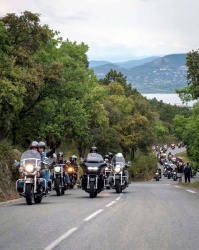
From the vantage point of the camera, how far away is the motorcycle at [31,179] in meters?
15.4

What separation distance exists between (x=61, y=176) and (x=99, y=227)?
1093cm

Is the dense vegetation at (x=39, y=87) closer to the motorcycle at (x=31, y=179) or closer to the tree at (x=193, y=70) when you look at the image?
the motorcycle at (x=31, y=179)

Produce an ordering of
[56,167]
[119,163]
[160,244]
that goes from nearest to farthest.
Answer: [160,244] < [56,167] < [119,163]

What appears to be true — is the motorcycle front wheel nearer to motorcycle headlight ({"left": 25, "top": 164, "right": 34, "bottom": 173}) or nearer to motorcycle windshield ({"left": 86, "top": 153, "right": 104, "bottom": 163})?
motorcycle windshield ({"left": 86, "top": 153, "right": 104, "bottom": 163})

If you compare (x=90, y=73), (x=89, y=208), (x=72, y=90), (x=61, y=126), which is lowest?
(x=89, y=208)

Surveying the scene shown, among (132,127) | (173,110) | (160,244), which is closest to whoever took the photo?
(160,244)

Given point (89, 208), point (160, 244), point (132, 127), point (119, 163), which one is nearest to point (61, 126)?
point (119, 163)

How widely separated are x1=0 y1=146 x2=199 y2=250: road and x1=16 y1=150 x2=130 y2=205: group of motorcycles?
0.89 meters

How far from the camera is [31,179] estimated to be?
15406 millimetres

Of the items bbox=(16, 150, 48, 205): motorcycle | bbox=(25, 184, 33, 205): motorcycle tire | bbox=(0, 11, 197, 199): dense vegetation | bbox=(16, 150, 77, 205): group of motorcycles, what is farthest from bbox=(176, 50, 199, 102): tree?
bbox=(25, 184, 33, 205): motorcycle tire

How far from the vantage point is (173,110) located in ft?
635

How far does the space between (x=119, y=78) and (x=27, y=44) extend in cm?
9804

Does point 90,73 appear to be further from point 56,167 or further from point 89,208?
point 89,208

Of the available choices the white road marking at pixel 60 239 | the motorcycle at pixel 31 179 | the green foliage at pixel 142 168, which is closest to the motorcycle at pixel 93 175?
the motorcycle at pixel 31 179
